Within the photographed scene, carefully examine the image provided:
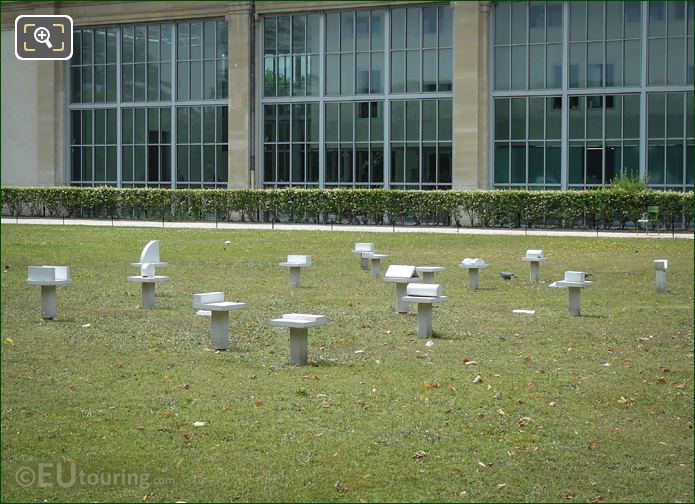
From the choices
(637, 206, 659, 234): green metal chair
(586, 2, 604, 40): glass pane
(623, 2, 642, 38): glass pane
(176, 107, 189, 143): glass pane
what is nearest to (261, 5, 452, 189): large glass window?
(176, 107, 189, 143): glass pane

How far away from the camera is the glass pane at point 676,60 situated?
3872 cm

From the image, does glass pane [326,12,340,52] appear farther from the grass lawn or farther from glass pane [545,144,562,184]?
the grass lawn

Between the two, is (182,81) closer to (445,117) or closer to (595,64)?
(445,117)

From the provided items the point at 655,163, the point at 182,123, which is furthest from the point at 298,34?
the point at 655,163

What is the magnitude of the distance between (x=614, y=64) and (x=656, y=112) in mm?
2260

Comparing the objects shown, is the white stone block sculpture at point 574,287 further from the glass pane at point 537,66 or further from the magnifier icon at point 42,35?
the glass pane at point 537,66

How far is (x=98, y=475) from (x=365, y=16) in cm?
3663

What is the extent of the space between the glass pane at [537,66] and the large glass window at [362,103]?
10.0 ft

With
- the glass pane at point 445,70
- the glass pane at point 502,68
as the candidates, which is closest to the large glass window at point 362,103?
the glass pane at point 445,70

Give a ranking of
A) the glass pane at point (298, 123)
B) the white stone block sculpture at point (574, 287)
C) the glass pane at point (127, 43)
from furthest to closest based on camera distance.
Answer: the glass pane at point (127, 43)
the glass pane at point (298, 123)
the white stone block sculpture at point (574, 287)

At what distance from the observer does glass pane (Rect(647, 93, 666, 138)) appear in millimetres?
39000

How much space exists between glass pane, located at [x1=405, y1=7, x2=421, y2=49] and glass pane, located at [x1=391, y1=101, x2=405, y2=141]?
2.23m

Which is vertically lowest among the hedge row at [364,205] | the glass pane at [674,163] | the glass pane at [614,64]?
the hedge row at [364,205]

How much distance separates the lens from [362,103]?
43.0 meters
